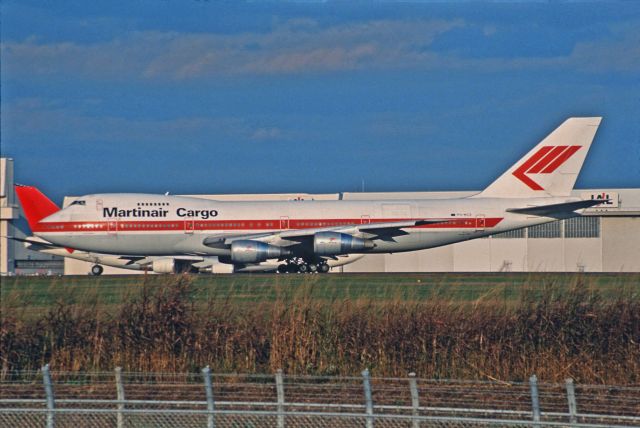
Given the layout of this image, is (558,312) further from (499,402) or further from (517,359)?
(499,402)

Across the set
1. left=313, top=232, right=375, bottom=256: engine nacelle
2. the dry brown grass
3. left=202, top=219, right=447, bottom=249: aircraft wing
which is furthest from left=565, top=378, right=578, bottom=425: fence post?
left=202, top=219, right=447, bottom=249: aircraft wing

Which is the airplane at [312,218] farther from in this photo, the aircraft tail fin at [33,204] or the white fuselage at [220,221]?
the aircraft tail fin at [33,204]

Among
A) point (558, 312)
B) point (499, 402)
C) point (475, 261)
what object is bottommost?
point (499, 402)

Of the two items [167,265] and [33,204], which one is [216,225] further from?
[33,204]

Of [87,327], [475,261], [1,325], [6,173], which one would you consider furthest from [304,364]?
[6,173]

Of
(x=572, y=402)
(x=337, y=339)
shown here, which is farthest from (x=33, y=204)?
(x=572, y=402)
